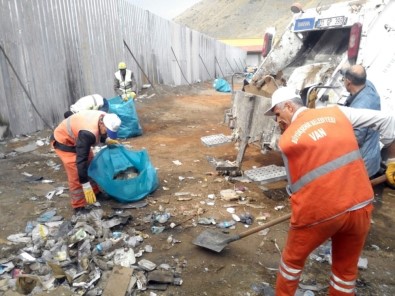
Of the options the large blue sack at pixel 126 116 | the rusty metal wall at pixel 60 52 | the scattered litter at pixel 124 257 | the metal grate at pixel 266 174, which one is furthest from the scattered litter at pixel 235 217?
the rusty metal wall at pixel 60 52

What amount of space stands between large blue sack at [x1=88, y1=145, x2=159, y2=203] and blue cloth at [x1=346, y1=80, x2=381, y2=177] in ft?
7.64

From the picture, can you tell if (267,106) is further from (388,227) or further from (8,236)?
(8,236)

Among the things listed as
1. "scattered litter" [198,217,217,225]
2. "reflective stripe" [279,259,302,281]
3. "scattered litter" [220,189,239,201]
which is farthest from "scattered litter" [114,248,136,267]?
"scattered litter" [220,189,239,201]

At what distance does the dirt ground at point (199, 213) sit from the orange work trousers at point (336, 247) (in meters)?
0.45

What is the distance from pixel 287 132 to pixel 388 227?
7.44ft

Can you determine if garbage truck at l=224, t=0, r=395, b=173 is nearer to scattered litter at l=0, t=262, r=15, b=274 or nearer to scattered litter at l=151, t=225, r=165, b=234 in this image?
scattered litter at l=151, t=225, r=165, b=234

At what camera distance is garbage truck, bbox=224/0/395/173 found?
3863 mm

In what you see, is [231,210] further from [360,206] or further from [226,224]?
[360,206]

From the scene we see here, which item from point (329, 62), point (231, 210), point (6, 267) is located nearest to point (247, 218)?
point (231, 210)

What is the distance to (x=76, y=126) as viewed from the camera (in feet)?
11.1

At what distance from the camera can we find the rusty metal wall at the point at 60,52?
5980 millimetres

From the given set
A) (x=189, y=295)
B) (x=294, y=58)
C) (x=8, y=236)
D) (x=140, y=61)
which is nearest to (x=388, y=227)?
(x=189, y=295)

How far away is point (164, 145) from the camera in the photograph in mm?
6215

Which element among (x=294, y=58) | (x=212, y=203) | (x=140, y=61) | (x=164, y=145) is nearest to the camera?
(x=212, y=203)
